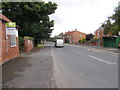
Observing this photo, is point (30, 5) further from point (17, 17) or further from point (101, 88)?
point (101, 88)

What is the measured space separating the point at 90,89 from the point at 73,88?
588 millimetres

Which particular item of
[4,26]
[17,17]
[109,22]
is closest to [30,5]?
[17,17]

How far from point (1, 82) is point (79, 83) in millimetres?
3071

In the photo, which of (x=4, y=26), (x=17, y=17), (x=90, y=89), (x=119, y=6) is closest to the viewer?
(x=90, y=89)

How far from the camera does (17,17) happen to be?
24375 mm

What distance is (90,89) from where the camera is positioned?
14.9ft

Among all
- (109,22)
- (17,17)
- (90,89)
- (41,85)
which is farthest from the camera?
(109,22)

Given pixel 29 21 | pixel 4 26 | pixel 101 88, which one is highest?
pixel 29 21

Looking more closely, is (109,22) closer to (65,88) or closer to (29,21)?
(29,21)

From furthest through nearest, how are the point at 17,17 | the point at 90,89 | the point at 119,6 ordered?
the point at 17,17
the point at 119,6
the point at 90,89

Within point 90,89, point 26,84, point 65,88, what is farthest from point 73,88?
point 26,84

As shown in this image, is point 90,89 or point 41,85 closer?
point 90,89

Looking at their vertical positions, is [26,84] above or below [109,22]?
below

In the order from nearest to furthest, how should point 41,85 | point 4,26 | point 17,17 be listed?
point 41,85, point 4,26, point 17,17
